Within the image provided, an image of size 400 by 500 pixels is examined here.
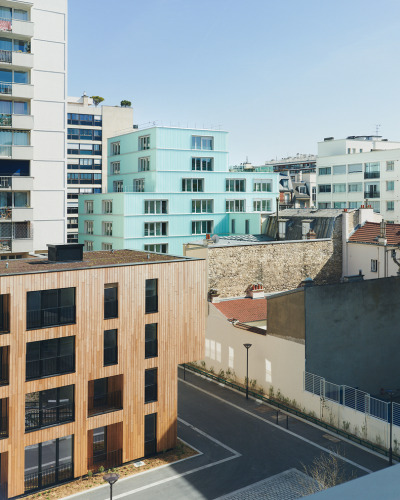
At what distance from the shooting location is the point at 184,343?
29.2 metres

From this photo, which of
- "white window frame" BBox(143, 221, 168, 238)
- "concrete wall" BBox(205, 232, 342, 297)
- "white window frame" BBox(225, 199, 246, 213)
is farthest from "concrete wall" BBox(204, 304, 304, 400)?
"white window frame" BBox(225, 199, 246, 213)

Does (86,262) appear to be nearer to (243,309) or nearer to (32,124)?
(243,309)

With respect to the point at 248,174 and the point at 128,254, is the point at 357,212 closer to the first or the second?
the point at 248,174

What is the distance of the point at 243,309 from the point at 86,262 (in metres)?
17.2

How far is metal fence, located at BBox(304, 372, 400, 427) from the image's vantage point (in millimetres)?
28511

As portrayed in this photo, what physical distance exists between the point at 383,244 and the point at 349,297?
52.7 ft

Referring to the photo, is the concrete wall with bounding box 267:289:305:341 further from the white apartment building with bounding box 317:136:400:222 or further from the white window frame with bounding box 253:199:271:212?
the white apartment building with bounding box 317:136:400:222

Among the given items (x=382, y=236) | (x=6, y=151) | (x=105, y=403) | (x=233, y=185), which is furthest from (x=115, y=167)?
(x=105, y=403)

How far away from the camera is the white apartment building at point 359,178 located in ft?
280

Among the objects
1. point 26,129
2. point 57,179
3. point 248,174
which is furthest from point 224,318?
point 248,174

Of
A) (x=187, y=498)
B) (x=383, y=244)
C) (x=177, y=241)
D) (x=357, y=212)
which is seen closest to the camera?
(x=187, y=498)

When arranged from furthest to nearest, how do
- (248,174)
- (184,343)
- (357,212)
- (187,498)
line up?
(248,174) < (357,212) < (184,343) < (187,498)

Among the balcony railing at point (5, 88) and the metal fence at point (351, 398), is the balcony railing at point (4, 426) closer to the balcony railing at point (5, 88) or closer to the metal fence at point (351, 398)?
the metal fence at point (351, 398)

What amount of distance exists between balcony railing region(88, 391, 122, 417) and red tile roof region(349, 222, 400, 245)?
3101 centimetres
